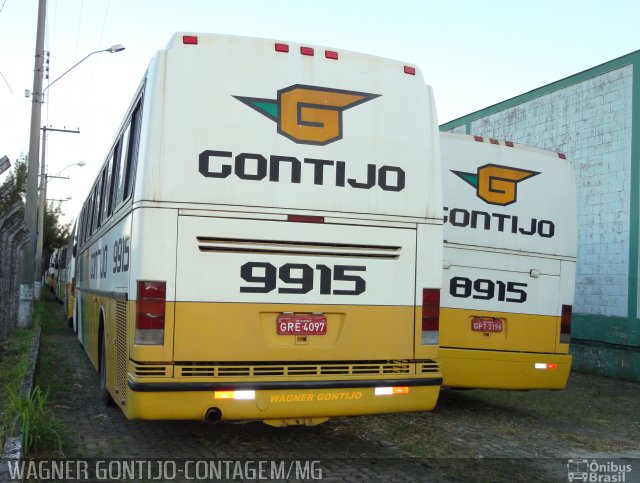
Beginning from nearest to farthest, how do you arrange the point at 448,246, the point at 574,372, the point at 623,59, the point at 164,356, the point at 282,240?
1. the point at 164,356
2. the point at 282,240
3. the point at 448,246
4. the point at 623,59
5. the point at 574,372

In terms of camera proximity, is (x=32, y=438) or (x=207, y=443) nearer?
(x=32, y=438)

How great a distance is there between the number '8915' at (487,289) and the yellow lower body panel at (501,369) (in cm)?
65

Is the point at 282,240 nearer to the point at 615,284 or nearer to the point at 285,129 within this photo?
the point at 285,129

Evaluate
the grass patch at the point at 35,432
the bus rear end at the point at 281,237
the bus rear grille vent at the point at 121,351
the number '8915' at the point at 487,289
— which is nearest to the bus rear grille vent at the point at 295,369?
the bus rear end at the point at 281,237

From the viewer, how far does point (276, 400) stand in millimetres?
5809

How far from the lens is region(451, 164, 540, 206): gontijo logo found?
878cm

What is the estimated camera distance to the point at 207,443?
6.70m

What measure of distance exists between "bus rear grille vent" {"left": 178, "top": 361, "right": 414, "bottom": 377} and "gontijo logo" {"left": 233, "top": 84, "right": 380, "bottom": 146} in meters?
1.89

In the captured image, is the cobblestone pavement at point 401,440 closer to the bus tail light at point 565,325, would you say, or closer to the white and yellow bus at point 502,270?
the white and yellow bus at point 502,270

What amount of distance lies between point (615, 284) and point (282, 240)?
9.56 metres

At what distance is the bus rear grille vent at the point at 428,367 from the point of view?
6.40m

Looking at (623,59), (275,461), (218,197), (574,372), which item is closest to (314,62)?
(218,197)
